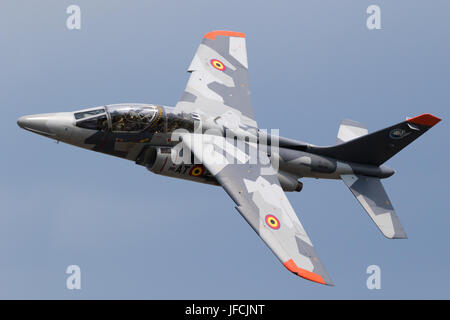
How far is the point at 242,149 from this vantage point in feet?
80.7

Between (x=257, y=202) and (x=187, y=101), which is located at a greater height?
(x=187, y=101)

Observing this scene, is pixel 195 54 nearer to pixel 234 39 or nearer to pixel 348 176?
pixel 234 39

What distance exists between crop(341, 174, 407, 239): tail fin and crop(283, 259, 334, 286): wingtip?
19.8 feet

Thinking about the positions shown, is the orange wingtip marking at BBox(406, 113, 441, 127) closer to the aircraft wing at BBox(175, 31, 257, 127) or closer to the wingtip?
the aircraft wing at BBox(175, 31, 257, 127)

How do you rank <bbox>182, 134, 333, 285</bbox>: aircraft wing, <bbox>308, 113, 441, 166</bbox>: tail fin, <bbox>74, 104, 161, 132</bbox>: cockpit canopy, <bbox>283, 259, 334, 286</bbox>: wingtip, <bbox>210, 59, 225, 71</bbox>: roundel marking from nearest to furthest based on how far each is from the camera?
1. <bbox>283, 259, 334, 286</bbox>: wingtip
2. <bbox>182, 134, 333, 285</bbox>: aircraft wing
3. <bbox>74, 104, 161, 132</bbox>: cockpit canopy
4. <bbox>308, 113, 441, 166</bbox>: tail fin
5. <bbox>210, 59, 225, 71</bbox>: roundel marking

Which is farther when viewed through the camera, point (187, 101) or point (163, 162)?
point (187, 101)

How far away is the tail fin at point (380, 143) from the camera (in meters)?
26.4

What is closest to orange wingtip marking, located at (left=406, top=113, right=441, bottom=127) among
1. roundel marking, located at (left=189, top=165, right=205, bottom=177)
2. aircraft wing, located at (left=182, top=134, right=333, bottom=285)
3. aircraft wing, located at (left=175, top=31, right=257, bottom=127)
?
aircraft wing, located at (left=182, top=134, right=333, bottom=285)

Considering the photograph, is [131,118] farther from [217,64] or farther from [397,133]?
[397,133]

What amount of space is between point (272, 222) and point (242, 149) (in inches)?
155

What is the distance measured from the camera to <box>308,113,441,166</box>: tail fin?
86.7 ft

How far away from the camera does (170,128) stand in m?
24.0

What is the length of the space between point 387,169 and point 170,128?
31.3ft

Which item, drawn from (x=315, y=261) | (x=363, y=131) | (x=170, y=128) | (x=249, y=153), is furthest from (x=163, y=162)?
(x=363, y=131)
